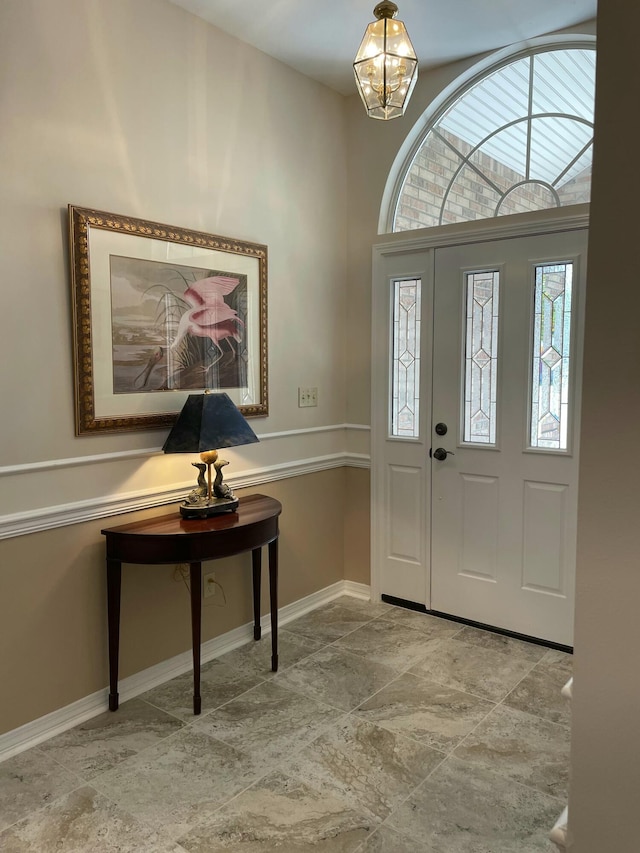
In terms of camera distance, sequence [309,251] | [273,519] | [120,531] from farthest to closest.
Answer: [309,251]
[273,519]
[120,531]

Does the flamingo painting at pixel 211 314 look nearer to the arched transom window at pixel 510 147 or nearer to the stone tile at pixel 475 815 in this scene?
the arched transom window at pixel 510 147

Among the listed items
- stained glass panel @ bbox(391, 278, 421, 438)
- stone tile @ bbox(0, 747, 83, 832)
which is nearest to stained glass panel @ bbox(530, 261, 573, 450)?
stained glass panel @ bbox(391, 278, 421, 438)

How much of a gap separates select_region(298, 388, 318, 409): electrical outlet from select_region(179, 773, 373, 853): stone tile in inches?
73.5

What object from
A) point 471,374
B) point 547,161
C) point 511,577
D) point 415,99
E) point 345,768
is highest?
point 415,99

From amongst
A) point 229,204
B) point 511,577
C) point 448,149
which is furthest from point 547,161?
point 511,577

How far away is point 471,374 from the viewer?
322 centimetres

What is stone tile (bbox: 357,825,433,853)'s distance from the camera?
179cm

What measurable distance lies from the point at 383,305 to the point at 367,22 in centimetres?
133

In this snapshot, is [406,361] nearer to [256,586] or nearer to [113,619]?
[256,586]

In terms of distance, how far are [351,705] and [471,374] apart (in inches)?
65.8

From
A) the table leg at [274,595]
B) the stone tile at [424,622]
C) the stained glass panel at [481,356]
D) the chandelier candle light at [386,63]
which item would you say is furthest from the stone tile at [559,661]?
the chandelier candle light at [386,63]

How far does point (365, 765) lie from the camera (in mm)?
2168

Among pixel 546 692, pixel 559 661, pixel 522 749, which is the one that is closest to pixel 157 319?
pixel 522 749

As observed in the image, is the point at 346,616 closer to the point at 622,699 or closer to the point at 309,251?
the point at 309,251
